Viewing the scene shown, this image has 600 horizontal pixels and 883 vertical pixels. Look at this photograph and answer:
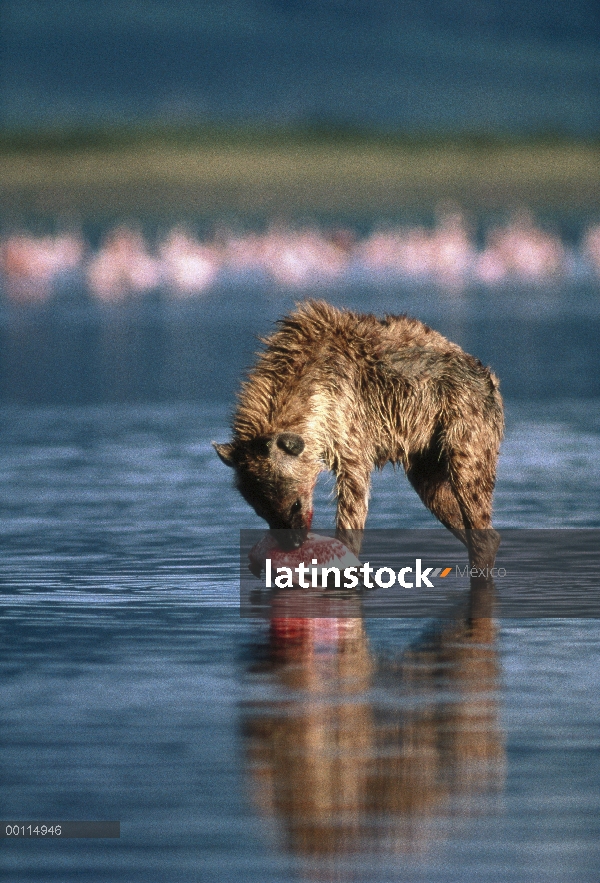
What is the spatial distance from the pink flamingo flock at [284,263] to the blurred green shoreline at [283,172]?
34.1 feet

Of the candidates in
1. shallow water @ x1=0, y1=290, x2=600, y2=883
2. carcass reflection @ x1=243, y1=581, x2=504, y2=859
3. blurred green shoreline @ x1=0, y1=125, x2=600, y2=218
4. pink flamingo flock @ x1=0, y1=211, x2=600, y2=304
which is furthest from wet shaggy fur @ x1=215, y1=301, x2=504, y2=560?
blurred green shoreline @ x1=0, y1=125, x2=600, y2=218

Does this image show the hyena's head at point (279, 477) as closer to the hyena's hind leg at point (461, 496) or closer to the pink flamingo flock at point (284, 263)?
the hyena's hind leg at point (461, 496)

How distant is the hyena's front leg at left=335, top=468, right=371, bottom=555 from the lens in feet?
33.6

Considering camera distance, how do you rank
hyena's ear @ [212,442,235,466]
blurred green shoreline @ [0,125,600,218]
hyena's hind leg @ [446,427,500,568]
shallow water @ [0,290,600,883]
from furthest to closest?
blurred green shoreline @ [0,125,600,218] → hyena's hind leg @ [446,427,500,568] → hyena's ear @ [212,442,235,466] → shallow water @ [0,290,600,883]

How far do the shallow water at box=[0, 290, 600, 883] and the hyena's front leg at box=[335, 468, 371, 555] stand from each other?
0.51 m

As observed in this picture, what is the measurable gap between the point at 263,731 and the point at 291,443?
9.51ft

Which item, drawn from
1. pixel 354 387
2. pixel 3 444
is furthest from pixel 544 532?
pixel 3 444

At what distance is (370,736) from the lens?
23.2 feet

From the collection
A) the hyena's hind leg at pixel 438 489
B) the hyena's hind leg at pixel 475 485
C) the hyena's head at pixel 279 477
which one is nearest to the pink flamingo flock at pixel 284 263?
the hyena's hind leg at pixel 438 489

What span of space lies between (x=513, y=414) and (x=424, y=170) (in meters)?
35.2

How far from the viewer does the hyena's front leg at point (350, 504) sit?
10.2m

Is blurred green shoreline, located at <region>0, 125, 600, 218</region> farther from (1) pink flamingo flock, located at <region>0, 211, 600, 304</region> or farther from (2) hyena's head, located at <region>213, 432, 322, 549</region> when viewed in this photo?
(2) hyena's head, located at <region>213, 432, 322, 549</region>

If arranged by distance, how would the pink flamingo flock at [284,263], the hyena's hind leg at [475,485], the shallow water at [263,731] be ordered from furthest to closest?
the pink flamingo flock at [284,263], the hyena's hind leg at [475,485], the shallow water at [263,731]

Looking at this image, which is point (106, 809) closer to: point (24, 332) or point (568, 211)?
point (24, 332)
